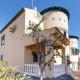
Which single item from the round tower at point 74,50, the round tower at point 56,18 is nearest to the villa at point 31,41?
the round tower at point 56,18

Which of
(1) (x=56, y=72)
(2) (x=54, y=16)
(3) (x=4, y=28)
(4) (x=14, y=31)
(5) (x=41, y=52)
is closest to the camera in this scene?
(5) (x=41, y=52)

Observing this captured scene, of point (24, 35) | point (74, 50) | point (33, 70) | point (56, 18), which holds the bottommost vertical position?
point (33, 70)

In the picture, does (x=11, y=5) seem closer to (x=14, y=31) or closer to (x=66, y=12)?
(x=14, y=31)

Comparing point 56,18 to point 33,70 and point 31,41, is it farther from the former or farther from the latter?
point 33,70

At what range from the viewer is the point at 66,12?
25969mm

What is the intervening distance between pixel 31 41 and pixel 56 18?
8.07 m

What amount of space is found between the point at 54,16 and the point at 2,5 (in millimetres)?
6869

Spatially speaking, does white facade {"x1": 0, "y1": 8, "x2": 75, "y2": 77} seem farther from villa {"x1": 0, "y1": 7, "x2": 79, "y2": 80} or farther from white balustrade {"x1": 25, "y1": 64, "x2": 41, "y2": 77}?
white balustrade {"x1": 25, "y1": 64, "x2": 41, "y2": 77}

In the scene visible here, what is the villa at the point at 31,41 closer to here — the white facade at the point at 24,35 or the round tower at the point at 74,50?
the white facade at the point at 24,35

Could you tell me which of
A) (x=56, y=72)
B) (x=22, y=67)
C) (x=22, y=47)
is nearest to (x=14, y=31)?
(x=22, y=47)

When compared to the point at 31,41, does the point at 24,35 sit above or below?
above

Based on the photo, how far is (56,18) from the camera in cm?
2394

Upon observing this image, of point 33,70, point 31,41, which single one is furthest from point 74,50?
point 33,70

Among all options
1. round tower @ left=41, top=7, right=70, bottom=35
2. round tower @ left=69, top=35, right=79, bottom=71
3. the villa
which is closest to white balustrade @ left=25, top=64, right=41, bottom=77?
the villa
